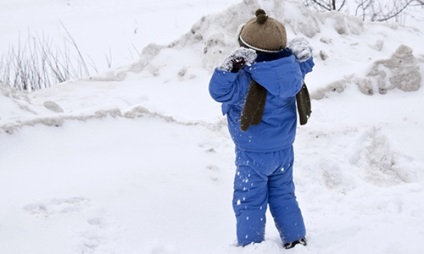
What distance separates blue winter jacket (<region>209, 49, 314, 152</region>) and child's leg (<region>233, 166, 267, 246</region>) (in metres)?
0.13

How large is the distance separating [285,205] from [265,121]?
416mm

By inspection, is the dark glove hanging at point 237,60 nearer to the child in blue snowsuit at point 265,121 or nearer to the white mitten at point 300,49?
the child in blue snowsuit at point 265,121

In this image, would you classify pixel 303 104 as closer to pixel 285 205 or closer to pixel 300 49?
pixel 300 49

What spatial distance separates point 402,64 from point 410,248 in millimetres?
2417

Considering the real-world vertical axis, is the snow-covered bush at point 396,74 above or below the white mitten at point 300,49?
below

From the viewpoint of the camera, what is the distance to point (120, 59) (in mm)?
8938

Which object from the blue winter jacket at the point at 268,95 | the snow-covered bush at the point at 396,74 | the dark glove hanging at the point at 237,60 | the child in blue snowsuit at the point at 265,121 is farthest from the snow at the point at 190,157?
the dark glove hanging at the point at 237,60

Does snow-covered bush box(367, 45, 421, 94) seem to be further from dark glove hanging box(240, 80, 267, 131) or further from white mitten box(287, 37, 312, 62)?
dark glove hanging box(240, 80, 267, 131)

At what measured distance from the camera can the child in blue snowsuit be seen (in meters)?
2.43

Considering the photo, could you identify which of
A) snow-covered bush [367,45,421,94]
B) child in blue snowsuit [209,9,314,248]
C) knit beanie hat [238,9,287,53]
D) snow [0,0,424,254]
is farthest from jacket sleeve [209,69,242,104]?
snow-covered bush [367,45,421,94]

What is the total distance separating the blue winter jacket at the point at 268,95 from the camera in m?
2.43

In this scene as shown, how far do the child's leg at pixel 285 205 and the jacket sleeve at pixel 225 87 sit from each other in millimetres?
385

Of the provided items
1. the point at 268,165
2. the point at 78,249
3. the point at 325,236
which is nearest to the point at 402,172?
the point at 325,236

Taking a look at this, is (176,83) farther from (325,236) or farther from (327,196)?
(325,236)
